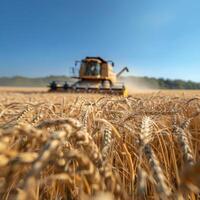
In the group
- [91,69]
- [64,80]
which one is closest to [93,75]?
[91,69]

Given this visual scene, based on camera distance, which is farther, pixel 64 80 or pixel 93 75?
pixel 64 80

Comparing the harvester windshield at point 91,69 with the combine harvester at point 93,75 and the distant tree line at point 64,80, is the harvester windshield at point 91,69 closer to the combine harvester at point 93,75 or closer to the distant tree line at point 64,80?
the combine harvester at point 93,75

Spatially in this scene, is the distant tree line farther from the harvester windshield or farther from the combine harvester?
the harvester windshield

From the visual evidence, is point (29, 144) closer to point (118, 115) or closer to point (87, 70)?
point (118, 115)

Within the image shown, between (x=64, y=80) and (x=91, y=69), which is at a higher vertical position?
(x=91, y=69)

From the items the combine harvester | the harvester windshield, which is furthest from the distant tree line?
the harvester windshield

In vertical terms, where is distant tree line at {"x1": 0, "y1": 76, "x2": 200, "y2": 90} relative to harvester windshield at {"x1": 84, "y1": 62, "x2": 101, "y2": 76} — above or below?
below

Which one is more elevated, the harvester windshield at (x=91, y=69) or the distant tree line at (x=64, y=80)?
the harvester windshield at (x=91, y=69)

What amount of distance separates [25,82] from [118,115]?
9400 centimetres

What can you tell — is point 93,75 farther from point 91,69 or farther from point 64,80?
point 64,80

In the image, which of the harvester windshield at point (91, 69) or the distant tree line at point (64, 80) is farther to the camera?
the distant tree line at point (64, 80)

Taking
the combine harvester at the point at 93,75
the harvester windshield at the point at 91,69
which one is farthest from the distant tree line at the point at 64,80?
the harvester windshield at the point at 91,69

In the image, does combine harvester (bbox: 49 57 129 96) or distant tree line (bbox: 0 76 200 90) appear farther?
distant tree line (bbox: 0 76 200 90)

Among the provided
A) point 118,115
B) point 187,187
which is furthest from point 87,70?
point 187,187
